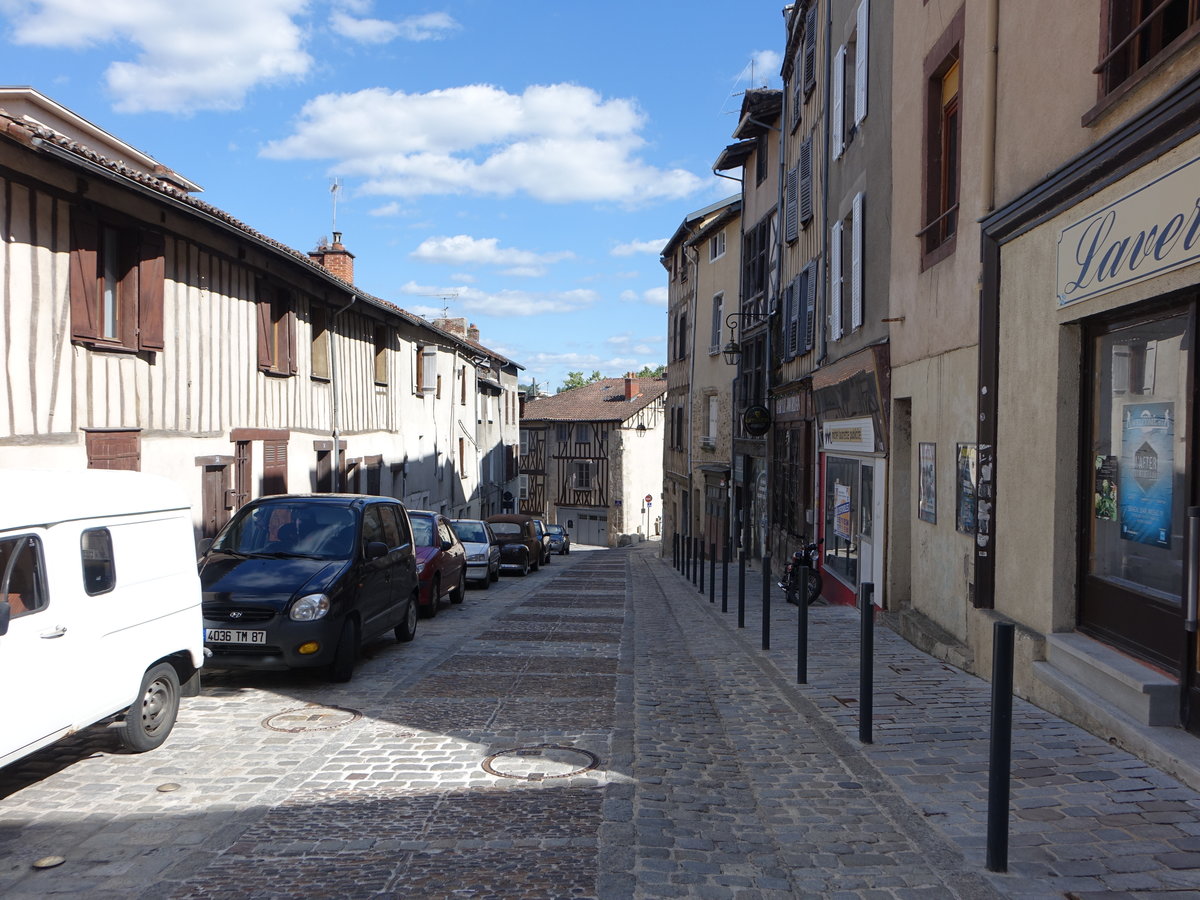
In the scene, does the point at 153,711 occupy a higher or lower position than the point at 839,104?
lower

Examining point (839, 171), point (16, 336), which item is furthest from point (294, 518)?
point (839, 171)

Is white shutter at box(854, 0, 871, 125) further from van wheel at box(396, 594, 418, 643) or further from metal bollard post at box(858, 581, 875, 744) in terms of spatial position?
metal bollard post at box(858, 581, 875, 744)

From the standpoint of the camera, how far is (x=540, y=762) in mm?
5961

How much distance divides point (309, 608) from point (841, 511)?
Result: 873cm

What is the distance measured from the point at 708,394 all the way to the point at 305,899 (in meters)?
26.9

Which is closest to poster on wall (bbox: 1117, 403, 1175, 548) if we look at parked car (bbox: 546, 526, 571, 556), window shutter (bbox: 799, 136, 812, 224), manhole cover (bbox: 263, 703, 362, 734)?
manhole cover (bbox: 263, 703, 362, 734)

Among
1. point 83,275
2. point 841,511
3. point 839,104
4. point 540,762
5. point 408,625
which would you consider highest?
point 839,104

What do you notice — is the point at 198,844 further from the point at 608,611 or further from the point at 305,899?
the point at 608,611

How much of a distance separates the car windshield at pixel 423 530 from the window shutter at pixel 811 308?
720 cm

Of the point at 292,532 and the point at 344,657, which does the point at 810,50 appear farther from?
the point at 344,657

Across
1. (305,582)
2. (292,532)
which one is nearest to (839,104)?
(292,532)

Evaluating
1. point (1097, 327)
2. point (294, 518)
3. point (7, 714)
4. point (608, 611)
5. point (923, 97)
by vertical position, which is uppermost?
point (923, 97)

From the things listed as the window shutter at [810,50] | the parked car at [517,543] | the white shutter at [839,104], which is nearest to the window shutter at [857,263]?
the white shutter at [839,104]

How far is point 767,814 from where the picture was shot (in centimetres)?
507
